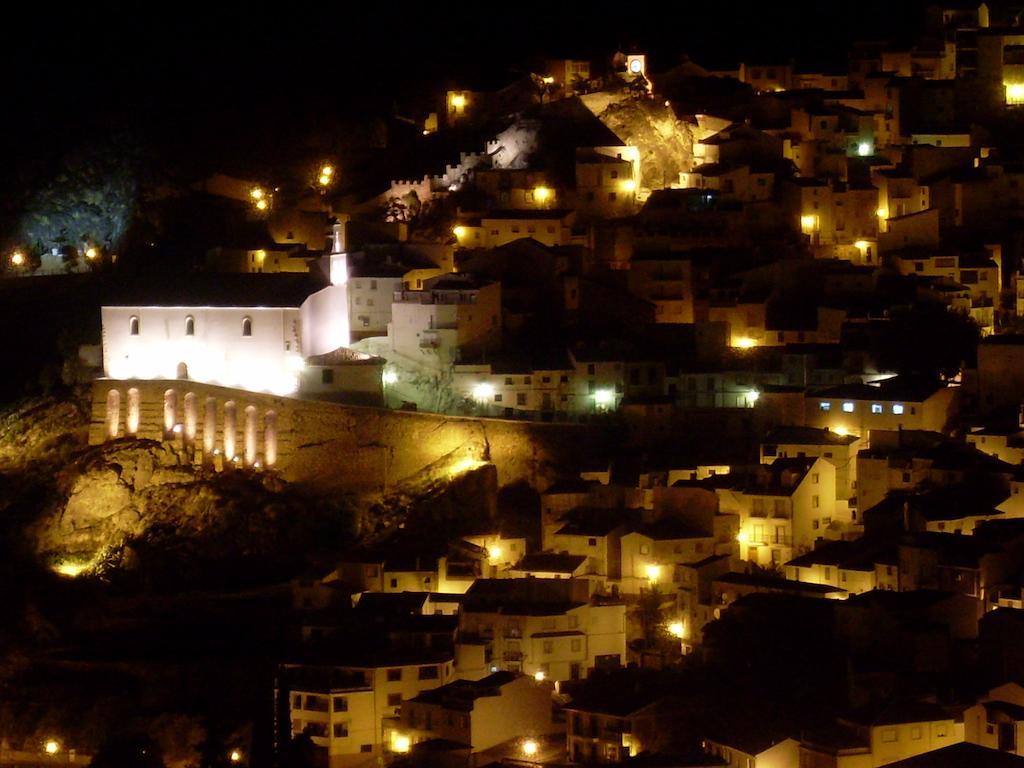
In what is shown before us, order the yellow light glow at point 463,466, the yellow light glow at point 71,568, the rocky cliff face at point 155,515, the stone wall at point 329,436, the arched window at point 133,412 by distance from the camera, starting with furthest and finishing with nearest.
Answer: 1. the arched window at point 133,412
2. the yellow light glow at point 71,568
3. the rocky cliff face at point 155,515
4. the stone wall at point 329,436
5. the yellow light glow at point 463,466

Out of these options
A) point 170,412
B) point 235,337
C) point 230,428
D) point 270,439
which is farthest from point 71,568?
point 235,337

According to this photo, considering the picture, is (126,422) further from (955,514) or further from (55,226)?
(955,514)

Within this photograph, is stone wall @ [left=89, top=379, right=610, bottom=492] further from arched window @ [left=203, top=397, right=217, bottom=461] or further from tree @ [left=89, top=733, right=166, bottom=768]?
tree @ [left=89, top=733, right=166, bottom=768]

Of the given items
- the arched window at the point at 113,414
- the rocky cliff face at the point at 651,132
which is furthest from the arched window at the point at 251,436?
the rocky cliff face at the point at 651,132

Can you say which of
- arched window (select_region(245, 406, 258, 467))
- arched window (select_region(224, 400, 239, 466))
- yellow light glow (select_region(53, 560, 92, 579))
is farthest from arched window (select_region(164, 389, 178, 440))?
yellow light glow (select_region(53, 560, 92, 579))

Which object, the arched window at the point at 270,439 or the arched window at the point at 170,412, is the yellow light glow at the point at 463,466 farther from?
the arched window at the point at 170,412
